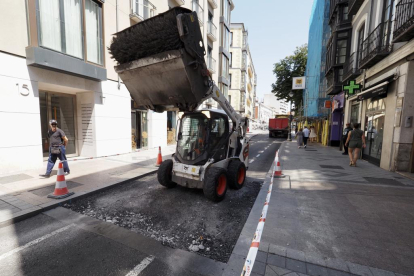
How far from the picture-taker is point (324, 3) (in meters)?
17.9

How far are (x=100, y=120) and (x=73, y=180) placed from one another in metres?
4.32

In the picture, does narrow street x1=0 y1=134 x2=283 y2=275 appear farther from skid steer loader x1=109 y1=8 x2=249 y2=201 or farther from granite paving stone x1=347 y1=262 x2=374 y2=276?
granite paving stone x1=347 y1=262 x2=374 y2=276

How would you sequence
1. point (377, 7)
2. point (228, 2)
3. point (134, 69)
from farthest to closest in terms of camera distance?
1. point (228, 2)
2. point (377, 7)
3. point (134, 69)

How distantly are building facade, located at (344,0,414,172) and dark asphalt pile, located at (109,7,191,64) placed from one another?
23.0 ft

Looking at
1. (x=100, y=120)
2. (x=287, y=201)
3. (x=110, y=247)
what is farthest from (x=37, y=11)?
(x=287, y=201)

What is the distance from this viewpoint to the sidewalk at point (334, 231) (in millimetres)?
2459

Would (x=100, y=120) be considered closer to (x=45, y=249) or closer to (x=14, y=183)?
(x=14, y=183)

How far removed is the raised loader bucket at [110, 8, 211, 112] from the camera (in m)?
3.75

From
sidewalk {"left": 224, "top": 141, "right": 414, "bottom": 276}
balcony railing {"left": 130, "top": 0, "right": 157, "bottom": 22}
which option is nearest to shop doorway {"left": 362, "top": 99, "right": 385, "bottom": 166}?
sidewalk {"left": 224, "top": 141, "right": 414, "bottom": 276}

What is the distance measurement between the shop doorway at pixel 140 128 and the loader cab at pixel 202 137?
7949 mm

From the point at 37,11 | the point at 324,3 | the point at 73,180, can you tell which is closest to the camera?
the point at 73,180

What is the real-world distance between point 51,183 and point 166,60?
15.9 feet

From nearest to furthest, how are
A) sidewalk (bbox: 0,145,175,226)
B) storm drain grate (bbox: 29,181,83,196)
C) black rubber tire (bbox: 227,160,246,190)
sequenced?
sidewalk (bbox: 0,145,175,226) → storm drain grate (bbox: 29,181,83,196) → black rubber tire (bbox: 227,160,246,190)

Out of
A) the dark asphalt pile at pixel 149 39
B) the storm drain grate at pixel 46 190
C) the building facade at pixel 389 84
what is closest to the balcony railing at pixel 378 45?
the building facade at pixel 389 84
